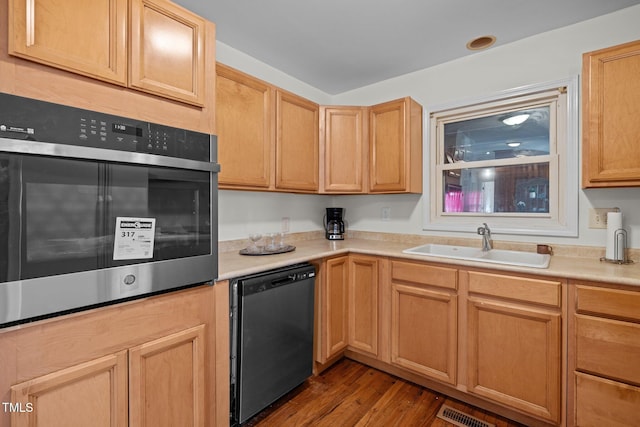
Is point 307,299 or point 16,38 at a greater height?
point 16,38

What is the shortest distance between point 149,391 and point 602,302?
6.98 feet

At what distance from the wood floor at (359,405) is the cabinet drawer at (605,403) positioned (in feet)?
1.35

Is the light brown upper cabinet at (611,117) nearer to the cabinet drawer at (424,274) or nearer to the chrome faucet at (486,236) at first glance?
the chrome faucet at (486,236)

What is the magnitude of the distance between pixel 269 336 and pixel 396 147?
1.75 m

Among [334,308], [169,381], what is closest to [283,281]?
[334,308]

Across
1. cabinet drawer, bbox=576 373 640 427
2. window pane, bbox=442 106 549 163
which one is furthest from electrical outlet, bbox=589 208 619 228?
cabinet drawer, bbox=576 373 640 427

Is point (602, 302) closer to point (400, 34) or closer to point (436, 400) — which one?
point (436, 400)

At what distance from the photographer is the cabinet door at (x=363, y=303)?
7.34 feet

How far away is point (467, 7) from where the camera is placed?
5.81 ft

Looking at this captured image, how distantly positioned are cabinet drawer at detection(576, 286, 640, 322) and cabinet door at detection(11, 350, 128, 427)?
2.13m

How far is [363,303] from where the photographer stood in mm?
2297

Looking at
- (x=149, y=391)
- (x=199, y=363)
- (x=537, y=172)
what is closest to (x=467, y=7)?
(x=537, y=172)

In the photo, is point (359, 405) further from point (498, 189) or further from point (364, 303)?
point (498, 189)

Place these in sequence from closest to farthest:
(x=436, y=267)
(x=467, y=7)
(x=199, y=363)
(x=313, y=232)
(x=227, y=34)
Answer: (x=199, y=363), (x=467, y=7), (x=436, y=267), (x=227, y=34), (x=313, y=232)
